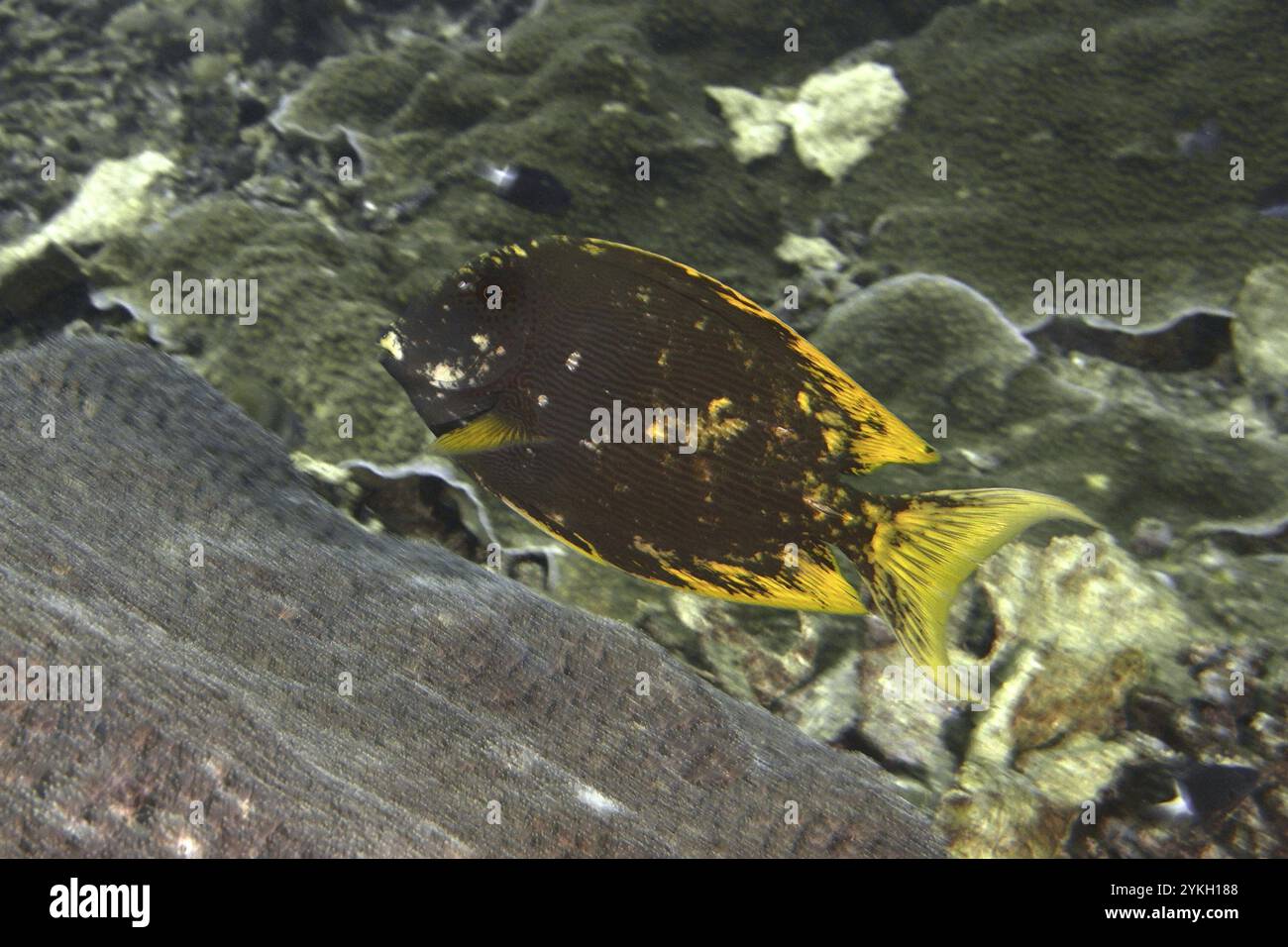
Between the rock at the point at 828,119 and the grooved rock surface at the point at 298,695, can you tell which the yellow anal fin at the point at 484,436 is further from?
the rock at the point at 828,119

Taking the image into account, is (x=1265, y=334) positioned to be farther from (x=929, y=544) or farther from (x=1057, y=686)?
(x=929, y=544)

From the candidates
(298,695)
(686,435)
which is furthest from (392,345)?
(298,695)


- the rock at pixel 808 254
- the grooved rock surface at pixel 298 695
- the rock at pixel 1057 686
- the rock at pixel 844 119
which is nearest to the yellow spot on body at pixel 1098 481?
the rock at pixel 1057 686

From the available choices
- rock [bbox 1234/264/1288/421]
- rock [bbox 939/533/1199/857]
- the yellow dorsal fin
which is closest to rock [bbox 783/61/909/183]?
rock [bbox 1234/264/1288/421]

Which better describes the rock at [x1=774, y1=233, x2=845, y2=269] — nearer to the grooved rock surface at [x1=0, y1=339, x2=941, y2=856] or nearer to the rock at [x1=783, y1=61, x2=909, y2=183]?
the rock at [x1=783, y1=61, x2=909, y2=183]

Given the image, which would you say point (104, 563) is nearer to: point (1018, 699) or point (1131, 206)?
point (1018, 699)
